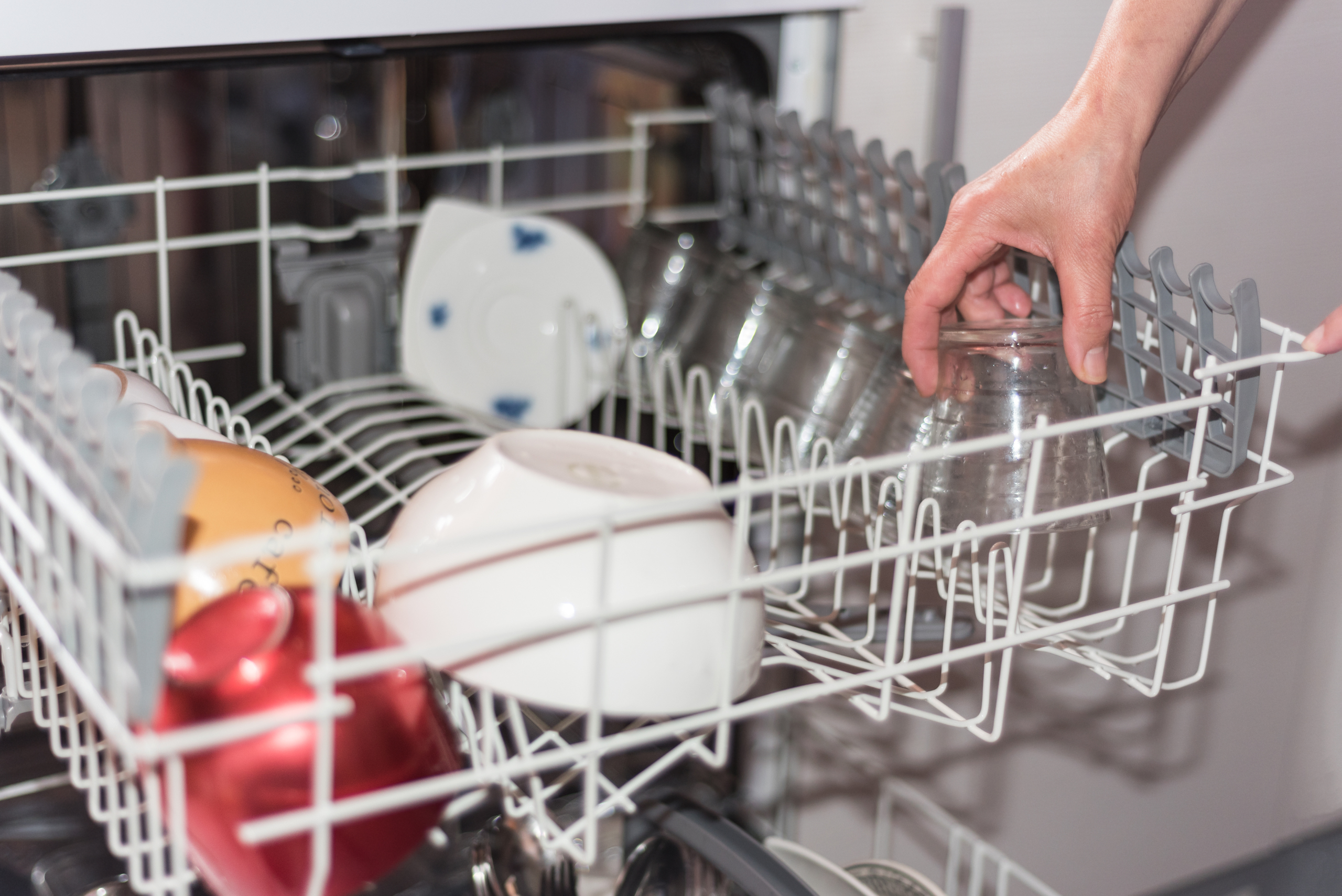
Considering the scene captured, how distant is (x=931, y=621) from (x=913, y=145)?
0.36m

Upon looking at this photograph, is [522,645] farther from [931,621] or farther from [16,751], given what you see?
[16,751]

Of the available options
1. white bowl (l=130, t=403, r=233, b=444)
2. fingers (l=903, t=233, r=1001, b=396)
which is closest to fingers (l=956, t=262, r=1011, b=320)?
fingers (l=903, t=233, r=1001, b=396)

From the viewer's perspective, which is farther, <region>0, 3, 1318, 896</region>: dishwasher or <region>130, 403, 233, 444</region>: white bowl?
<region>130, 403, 233, 444</region>: white bowl

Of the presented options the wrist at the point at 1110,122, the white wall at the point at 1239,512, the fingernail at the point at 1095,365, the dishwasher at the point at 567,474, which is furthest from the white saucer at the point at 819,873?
the wrist at the point at 1110,122

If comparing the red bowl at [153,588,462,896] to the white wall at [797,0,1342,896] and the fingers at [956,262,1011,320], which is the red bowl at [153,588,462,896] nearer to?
the fingers at [956,262,1011,320]

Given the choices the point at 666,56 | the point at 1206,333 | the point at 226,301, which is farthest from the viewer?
the point at 226,301

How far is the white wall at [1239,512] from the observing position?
2.66 feet

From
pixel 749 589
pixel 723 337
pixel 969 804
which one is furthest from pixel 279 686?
pixel 969 804

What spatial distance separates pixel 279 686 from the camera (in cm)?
43

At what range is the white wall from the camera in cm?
81

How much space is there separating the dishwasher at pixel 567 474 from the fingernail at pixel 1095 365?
3 cm

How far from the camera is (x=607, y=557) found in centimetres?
45

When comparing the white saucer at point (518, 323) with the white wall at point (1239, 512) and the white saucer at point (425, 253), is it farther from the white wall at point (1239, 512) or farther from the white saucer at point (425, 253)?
the white wall at point (1239, 512)

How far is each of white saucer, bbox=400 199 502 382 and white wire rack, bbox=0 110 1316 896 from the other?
0.02 meters
